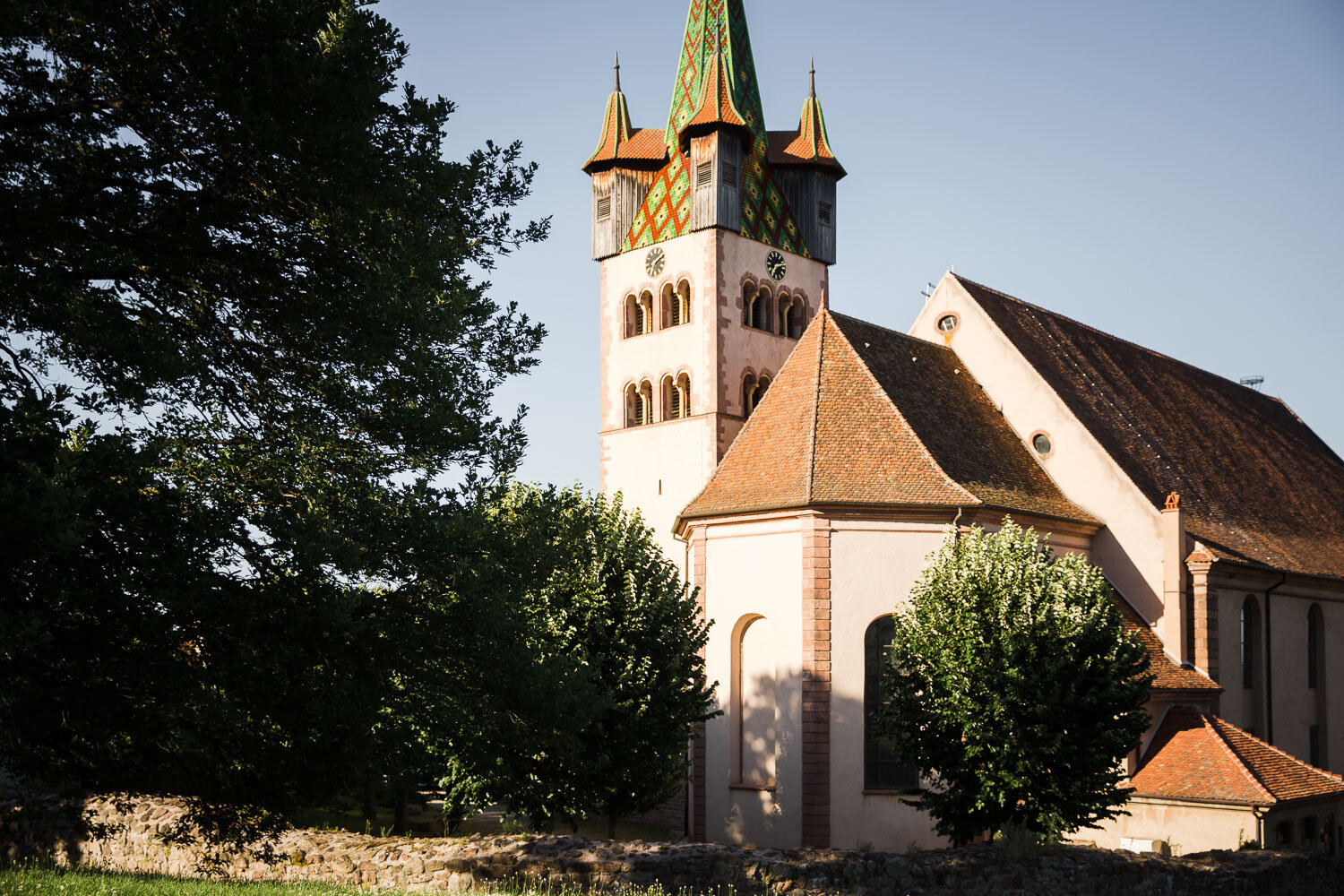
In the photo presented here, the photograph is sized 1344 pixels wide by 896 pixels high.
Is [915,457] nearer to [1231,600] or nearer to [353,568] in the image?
[1231,600]

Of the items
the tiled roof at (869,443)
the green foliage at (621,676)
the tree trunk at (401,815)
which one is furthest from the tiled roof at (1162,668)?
the tree trunk at (401,815)

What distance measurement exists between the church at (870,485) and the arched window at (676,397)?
66 mm

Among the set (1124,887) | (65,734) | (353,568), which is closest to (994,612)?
(1124,887)

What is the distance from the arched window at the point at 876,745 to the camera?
1031 inches

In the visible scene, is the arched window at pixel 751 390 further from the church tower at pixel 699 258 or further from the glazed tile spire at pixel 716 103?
the glazed tile spire at pixel 716 103

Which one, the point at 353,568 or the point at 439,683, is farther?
the point at 439,683

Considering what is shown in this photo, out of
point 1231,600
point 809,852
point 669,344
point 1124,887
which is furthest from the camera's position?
point 669,344

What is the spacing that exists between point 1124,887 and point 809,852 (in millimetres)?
5446

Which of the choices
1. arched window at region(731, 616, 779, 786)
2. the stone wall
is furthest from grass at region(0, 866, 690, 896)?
arched window at region(731, 616, 779, 786)

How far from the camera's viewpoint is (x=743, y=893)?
14.8m

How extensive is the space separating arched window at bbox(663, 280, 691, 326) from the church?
0.37ft

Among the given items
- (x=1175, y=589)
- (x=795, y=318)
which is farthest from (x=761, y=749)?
(x=795, y=318)

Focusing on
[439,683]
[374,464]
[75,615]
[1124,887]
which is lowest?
[1124,887]

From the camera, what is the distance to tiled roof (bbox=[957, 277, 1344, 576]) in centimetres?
3359
